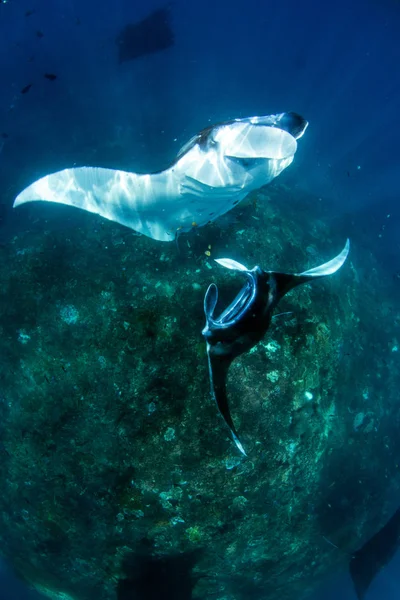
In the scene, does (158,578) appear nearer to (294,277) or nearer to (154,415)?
(154,415)

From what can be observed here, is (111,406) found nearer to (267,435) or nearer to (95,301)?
(95,301)

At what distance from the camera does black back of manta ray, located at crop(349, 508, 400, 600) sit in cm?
851

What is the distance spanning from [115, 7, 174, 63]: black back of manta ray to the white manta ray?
14538 mm

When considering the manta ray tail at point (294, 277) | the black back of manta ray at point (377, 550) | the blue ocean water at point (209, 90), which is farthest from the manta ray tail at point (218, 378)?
the blue ocean water at point (209, 90)

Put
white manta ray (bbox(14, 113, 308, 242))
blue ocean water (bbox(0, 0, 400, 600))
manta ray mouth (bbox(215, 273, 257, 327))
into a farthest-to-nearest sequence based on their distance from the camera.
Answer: blue ocean water (bbox(0, 0, 400, 600)), white manta ray (bbox(14, 113, 308, 242)), manta ray mouth (bbox(215, 273, 257, 327))

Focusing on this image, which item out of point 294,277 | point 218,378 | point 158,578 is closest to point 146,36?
point 294,277

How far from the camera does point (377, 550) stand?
8562 mm

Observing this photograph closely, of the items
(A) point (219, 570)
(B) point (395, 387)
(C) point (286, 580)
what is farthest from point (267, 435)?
(B) point (395, 387)

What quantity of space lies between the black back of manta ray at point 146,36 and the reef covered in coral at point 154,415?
13.3 meters

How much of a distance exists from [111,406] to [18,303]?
8.08ft

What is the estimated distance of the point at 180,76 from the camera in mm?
A: 15758

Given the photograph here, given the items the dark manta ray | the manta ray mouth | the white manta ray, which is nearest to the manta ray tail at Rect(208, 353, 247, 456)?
the dark manta ray

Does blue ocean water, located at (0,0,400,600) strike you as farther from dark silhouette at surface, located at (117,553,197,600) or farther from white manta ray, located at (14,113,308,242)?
dark silhouette at surface, located at (117,553,197,600)

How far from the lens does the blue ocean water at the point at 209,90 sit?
1272 centimetres
